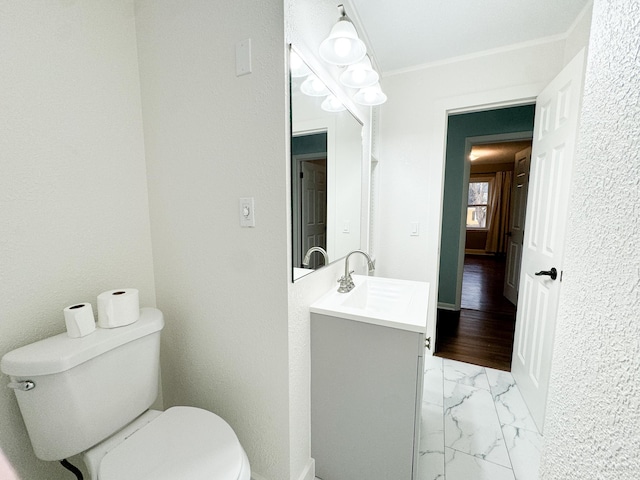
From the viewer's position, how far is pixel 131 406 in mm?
1038

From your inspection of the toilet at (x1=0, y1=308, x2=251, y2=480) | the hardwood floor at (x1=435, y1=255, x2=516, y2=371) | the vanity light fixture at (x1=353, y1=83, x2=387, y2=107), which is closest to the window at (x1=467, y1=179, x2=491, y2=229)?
the hardwood floor at (x1=435, y1=255, x2=516, y2=371)

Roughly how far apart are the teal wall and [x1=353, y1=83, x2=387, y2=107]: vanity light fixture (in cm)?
182

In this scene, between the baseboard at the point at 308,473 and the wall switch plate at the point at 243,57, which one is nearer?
the wall switch plate at the point at 243,57

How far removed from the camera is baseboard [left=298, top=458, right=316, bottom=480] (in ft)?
4.00

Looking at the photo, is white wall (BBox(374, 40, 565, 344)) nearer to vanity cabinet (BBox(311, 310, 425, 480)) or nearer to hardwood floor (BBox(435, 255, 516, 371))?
hardwood floor (BBox(435, 255, 516, 371))

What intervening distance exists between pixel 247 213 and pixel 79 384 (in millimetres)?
766

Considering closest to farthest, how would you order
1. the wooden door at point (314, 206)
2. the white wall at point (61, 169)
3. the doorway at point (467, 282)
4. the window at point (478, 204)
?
1. the white wall at point (61, 169)
2. the wooden door at point (314, 206)
3. the doorway at point (467, 282)
4. the window at point (478, 204)

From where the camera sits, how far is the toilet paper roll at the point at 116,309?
0.99 m

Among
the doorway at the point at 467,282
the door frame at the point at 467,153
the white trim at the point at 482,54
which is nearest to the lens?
the white trim at the point at 482,54

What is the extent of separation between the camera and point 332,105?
57.5 inches

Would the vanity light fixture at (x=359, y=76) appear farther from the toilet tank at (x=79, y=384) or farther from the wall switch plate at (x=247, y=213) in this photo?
the toilet tank at (x=79, y=384)

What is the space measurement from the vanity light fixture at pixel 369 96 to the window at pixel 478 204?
6652 mm

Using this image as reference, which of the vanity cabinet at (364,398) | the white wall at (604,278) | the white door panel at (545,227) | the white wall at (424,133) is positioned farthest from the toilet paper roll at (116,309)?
the white door panel at (545,227)

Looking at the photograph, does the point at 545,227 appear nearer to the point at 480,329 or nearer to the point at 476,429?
the point at 476,429
